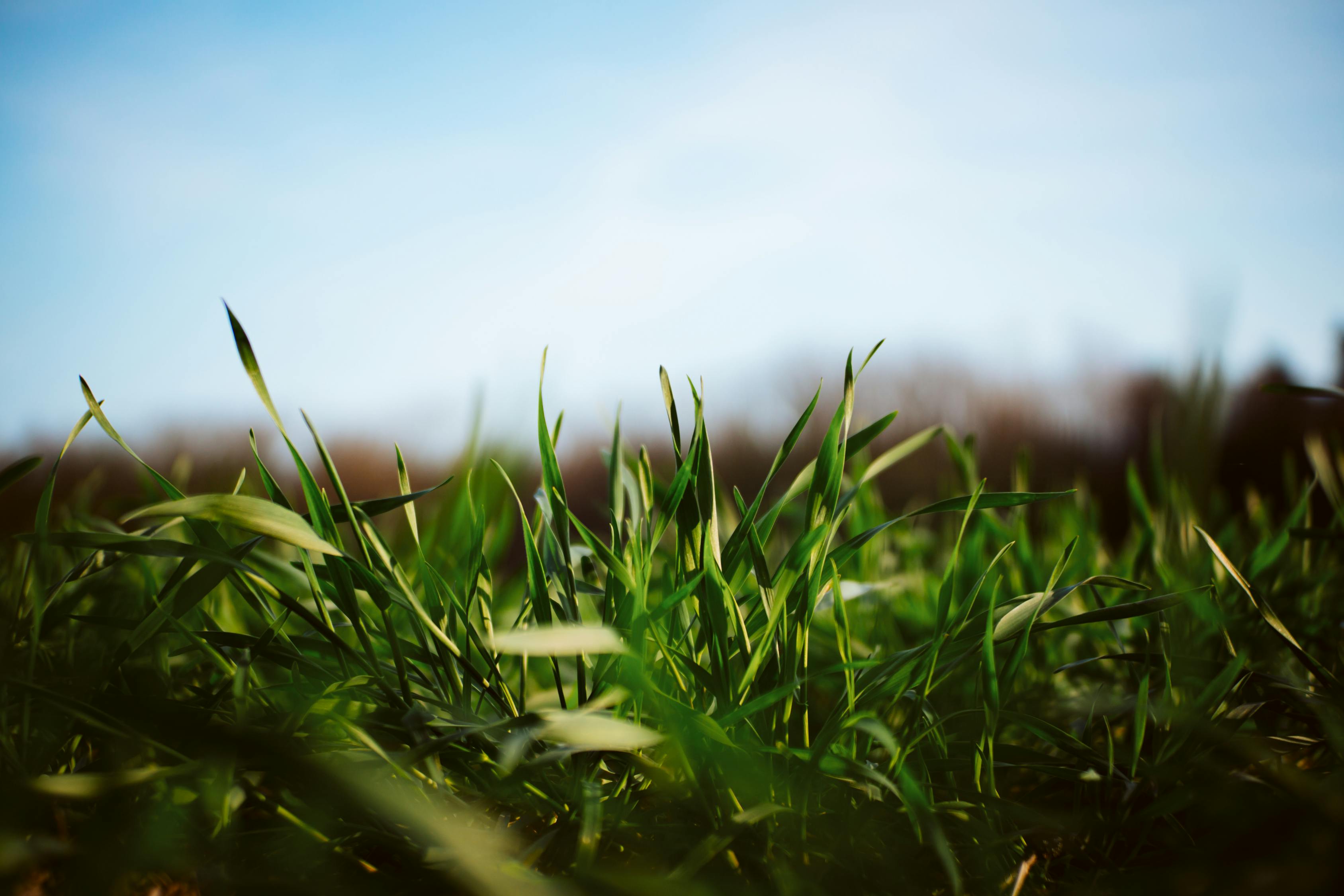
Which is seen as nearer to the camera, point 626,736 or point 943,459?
point 626,736

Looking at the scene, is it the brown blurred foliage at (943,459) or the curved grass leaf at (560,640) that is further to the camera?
the brown blurred foliage at (943,459)

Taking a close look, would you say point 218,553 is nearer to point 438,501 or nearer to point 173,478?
point 438,501

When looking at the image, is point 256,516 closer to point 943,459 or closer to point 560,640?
point 560,640

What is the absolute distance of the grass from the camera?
0.74 ft

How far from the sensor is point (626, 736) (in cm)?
23

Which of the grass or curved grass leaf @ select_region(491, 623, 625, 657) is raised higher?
curved grass leaf @ select_region(491, 623, 625, 657)

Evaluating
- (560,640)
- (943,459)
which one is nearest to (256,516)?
(560,640)

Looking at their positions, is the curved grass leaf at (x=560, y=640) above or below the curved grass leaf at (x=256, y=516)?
below

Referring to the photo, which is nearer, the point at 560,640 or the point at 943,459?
the point at 560,640

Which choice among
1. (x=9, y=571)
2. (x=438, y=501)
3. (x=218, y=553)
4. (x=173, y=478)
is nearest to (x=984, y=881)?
(x=218, y=553)

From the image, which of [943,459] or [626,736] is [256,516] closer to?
[626,736]

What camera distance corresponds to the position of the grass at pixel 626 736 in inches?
8.8

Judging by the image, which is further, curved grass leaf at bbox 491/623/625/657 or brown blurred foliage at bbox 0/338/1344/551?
brown blurred foliage at bbox 0/338/1344/551

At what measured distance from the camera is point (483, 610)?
1.20 feet
